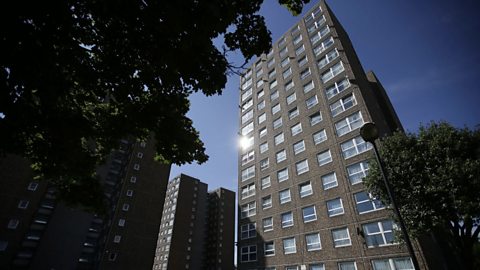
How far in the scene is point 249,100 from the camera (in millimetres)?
42344

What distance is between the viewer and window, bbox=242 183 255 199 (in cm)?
3303

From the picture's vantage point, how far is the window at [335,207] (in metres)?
22.3

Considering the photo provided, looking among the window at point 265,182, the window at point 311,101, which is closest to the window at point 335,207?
the window at point 265,182

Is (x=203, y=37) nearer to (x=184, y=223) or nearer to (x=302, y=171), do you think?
(x=302, y=171)

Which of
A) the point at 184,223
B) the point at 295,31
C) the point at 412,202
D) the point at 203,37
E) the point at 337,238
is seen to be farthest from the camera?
the point at 184,223

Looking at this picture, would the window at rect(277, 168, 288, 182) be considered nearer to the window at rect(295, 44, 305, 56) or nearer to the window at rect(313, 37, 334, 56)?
the window at rect(313, 37, 334, 56)

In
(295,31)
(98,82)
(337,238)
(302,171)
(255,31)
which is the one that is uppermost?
(295,31)

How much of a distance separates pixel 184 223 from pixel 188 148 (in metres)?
67.9

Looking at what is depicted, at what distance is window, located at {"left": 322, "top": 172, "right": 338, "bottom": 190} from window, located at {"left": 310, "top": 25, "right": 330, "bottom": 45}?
68.0 feet

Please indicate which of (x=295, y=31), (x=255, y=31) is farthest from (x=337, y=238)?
(x=295, y=31)

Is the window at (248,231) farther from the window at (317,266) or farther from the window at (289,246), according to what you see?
the window at (317,266)

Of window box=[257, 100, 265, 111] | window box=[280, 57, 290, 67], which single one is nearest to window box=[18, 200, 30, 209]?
window box=[257, 100, 265, 111]

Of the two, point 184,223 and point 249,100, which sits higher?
point 249,100

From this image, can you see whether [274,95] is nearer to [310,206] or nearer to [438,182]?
[310,206]
